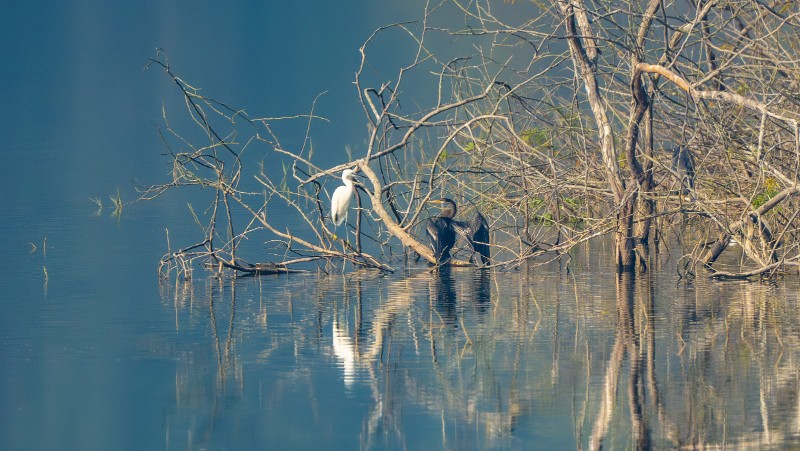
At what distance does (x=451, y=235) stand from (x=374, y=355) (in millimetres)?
3969

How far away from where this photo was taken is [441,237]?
1139cm

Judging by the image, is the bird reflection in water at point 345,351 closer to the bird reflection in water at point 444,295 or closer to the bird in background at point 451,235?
the bird reflection in water at point 444,295

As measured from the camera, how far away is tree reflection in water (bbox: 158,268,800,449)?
6.00 metres

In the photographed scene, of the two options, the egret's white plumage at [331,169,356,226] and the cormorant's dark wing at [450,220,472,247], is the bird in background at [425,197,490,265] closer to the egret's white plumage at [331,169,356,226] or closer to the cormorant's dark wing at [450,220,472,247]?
the cormorant's dark wing at [450,220,472,247]

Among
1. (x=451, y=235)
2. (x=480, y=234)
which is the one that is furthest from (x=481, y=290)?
(x=480, y=234)

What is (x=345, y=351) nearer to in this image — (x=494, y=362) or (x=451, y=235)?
(x=494, y=362)

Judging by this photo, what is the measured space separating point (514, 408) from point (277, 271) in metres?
5.28

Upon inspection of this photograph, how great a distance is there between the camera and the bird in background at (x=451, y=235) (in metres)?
11.4

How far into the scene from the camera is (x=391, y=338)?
818 centimetres

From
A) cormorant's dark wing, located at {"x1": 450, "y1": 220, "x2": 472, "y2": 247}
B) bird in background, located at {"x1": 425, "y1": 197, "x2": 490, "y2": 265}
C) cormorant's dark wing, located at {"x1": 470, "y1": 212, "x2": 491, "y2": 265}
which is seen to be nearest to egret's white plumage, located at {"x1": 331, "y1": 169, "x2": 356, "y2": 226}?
bird in background, located at {"x1": 425, "y1": 197, "x2": 490, "y2": 265}

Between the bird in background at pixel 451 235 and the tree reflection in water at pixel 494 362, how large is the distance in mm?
670

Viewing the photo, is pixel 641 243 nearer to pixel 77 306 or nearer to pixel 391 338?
pixel 391 338

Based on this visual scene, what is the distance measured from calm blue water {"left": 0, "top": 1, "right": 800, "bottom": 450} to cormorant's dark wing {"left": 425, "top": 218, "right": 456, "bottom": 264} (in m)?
0.35

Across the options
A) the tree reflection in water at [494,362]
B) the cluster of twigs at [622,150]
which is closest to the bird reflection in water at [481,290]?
the tree reflection in water at [494,362]
